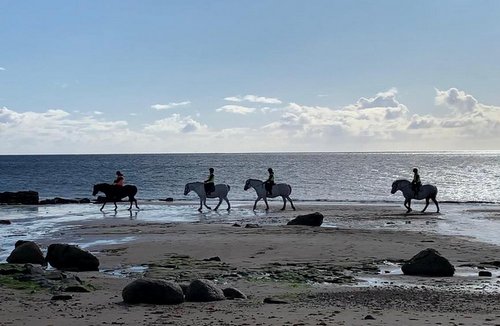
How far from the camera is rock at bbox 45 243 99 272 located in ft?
46.7

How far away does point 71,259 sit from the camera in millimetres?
14445

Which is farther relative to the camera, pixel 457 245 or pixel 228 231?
pixel 228 231

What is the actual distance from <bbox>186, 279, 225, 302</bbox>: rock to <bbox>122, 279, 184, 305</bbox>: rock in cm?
21

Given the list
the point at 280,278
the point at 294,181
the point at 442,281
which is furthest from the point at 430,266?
the point at 294,181

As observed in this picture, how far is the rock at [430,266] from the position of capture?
13109 millimetres

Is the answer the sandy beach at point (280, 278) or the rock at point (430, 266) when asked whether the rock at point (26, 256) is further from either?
the rock at point (430, 266)

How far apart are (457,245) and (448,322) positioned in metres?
10.4

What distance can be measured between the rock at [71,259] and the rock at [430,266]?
7238mm

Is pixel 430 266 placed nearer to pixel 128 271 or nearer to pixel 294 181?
pixel 128 271

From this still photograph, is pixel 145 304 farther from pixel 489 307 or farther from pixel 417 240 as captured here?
pixel 417 240

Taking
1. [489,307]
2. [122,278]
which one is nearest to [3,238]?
[122,278]

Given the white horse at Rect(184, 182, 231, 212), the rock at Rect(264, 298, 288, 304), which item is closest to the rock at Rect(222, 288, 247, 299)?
the rock at Rect(264, 298, 288, 304)

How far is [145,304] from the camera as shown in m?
10.1

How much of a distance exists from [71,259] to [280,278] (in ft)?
16.9
